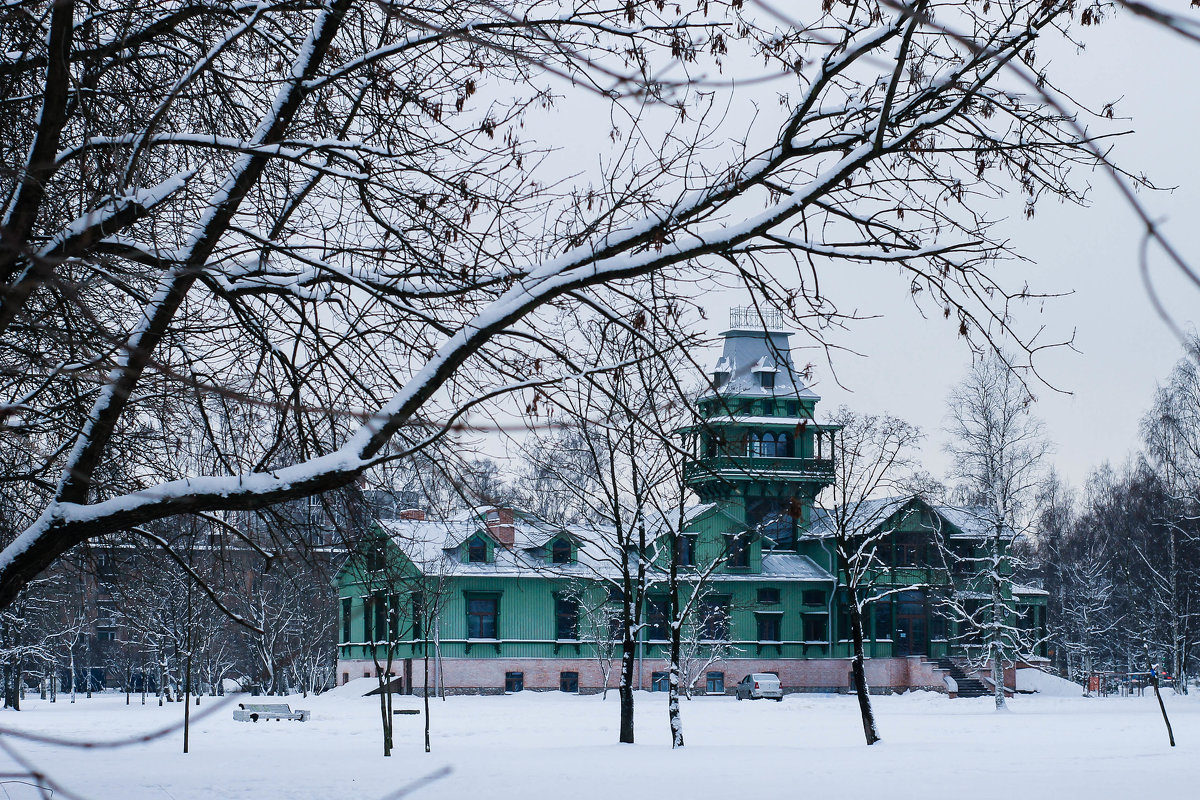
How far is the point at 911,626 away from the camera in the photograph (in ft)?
160

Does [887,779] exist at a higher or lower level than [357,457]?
lower

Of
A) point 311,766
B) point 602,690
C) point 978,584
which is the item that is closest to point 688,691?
point 602,690

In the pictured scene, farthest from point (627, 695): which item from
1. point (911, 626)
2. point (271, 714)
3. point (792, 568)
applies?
point (911, 626)

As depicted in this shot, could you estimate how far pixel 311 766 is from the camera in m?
21.4

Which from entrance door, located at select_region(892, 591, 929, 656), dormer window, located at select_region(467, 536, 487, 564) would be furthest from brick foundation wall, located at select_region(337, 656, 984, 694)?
dormer window, located at select_region(467, 536, 487, 564)

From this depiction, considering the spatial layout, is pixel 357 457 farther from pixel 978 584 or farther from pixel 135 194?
pixel 978 584

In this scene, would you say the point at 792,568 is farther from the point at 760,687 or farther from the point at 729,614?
the point at 760,687

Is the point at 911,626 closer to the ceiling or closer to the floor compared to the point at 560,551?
closer to the floor

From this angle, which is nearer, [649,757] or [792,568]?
[649,757]

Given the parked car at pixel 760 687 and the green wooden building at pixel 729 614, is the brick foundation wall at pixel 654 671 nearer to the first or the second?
the green wooden building at pixel 729 614

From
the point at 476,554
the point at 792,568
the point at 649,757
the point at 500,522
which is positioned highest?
the point at 476,554

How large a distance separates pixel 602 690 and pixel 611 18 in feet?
141

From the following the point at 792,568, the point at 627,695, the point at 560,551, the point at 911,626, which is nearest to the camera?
the point at 627,695

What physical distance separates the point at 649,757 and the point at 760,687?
24493 millimetres
